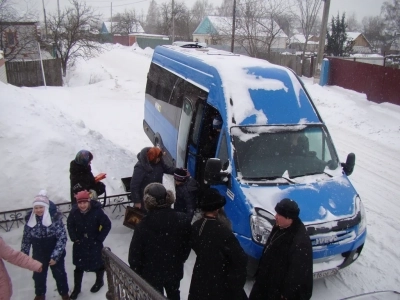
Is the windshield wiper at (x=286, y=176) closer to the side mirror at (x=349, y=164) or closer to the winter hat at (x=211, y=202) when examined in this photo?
the side mirror at (x=349, y=164)

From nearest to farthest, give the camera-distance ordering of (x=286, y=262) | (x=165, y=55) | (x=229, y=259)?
(x=229, y=259) → (x=286, y=262) → (x=165, y=55)

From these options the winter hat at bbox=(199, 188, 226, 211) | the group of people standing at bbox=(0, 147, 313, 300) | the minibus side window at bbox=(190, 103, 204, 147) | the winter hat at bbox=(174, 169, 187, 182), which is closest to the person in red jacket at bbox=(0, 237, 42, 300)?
the group of people standing at bbox=(0, 147, 313, 300)

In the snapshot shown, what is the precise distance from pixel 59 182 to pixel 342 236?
5.02 m

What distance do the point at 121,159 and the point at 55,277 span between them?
4.85 metres

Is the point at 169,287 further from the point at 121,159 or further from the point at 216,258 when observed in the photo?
the point at 121,159

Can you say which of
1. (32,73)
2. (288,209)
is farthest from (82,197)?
(32,73)

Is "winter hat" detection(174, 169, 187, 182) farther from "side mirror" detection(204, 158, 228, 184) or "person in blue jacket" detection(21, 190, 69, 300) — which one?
"person in blue jacket" detection(21, 190, 69, 300)

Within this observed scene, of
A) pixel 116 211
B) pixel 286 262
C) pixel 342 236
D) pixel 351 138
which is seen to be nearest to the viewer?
pixel 286 262

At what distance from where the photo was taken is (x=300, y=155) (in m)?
5.46

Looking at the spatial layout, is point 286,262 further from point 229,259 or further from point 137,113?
point 137,113

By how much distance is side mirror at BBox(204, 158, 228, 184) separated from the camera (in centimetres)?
484

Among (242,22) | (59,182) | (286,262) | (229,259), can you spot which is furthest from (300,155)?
(242,22)

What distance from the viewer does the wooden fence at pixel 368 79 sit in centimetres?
1539

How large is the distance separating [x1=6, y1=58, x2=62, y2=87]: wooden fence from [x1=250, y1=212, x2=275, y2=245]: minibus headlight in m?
20.6
